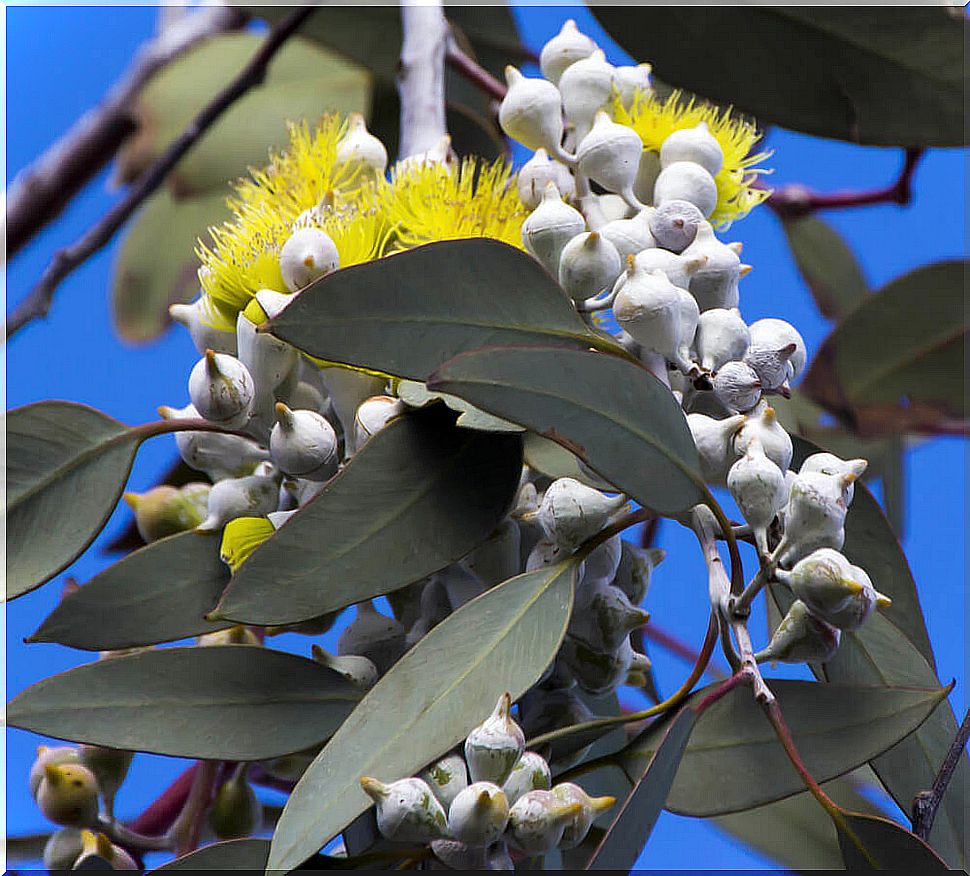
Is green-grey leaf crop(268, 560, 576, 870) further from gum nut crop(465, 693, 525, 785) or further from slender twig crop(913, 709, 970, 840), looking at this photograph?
slender twig crop(913, 709, 970, 840)

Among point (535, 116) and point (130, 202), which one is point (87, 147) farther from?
point (535, 116)

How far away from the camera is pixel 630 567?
411 millimetres

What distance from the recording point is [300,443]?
0.38 metres

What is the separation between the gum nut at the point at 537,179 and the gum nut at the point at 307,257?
0.09m

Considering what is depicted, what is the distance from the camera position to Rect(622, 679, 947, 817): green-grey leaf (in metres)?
0.36

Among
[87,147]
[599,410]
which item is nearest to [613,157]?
[599,410]

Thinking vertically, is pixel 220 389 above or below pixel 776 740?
above

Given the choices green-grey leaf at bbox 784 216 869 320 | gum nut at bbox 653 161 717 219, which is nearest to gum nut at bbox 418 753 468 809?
gum nut at bbox 653 161 717 219

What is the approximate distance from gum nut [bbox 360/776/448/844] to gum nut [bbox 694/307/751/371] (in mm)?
166

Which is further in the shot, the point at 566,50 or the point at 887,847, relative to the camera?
the point at 566,50

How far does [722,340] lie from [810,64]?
1.12ft

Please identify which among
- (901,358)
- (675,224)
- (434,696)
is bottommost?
(901,358)

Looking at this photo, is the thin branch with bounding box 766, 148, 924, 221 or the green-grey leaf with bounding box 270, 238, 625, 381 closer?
the green-grey leaf with bounding box 270, 238, 625, 381

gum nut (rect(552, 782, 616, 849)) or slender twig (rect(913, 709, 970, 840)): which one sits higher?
gum nut (rect(552, 782, 616, 849))
